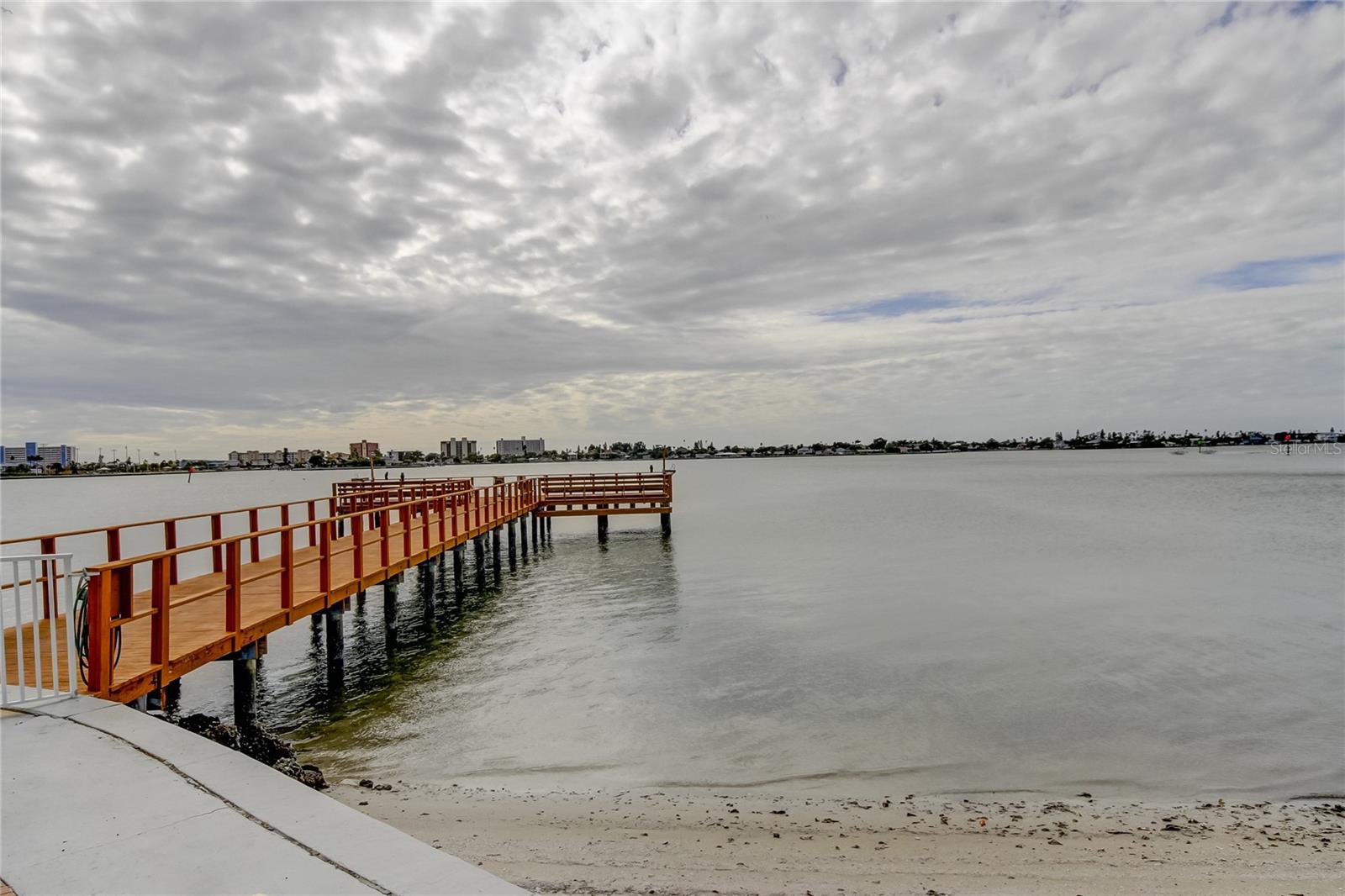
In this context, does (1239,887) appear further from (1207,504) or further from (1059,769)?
(1207,504)

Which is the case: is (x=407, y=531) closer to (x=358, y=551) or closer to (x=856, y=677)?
(x=358, y=551)

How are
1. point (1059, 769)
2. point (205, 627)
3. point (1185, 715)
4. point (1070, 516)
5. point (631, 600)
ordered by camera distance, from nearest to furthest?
point (1059, 769) < point (205, 627) < point (1185, 715) < point (631, 600) < point (1070, 516)

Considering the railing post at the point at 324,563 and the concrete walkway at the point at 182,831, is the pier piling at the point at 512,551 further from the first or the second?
the concrete walkway at the point at 182,831

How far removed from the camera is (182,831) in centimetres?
378

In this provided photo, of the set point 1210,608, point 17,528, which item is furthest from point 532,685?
point 17,528

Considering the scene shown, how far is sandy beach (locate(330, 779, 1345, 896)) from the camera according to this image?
571cm

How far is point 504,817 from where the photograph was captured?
23.1 feet

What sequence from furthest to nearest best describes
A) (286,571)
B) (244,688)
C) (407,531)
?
(407,531) < (286,571) < (244,688)

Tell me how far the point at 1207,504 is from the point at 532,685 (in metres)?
53.5

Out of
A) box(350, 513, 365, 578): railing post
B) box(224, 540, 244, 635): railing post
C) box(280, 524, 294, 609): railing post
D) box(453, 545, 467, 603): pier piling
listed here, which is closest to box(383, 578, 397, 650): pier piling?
box(350, 513, 365, 578): railing post

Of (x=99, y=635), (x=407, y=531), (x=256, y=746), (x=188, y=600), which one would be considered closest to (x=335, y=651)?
(x=407, y=531)

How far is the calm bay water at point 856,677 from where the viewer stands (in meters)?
8.51

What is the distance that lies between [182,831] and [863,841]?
513cm

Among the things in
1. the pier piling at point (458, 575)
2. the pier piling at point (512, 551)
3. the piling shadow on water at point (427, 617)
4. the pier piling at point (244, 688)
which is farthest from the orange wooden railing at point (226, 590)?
the pier piling at point (512, 551)
